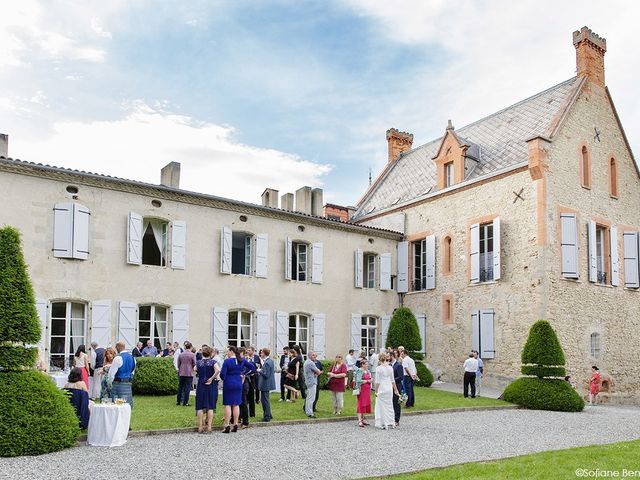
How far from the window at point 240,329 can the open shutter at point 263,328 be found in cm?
32

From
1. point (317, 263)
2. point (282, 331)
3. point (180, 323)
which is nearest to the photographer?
point (180, 323)

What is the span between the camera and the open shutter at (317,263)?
2209 centimetres

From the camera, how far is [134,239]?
18.0m

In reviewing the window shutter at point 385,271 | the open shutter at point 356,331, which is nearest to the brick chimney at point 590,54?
the window shutter at point 385,271

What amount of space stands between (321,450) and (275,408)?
4.67 metres

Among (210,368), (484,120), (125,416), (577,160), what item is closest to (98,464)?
(125,416)

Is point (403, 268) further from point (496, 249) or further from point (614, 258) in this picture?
point (614, 258)

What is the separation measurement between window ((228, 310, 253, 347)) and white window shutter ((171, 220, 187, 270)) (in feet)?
8.39

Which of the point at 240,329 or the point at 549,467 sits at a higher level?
the point at 240,329

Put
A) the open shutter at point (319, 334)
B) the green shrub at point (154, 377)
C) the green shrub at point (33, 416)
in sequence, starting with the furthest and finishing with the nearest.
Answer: the open shutter at point (319, 334) < the green shrub at point (154, 377) < the green shrub at point (33, 416)

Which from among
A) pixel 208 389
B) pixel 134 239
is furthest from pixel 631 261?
pixel 208 389

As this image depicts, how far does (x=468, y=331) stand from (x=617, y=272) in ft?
18.6

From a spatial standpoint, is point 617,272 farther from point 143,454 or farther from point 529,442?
point 143,454

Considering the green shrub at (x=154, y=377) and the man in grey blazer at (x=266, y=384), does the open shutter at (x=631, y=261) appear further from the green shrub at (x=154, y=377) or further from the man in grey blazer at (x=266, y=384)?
the green shrub at (x=154, y=377)
